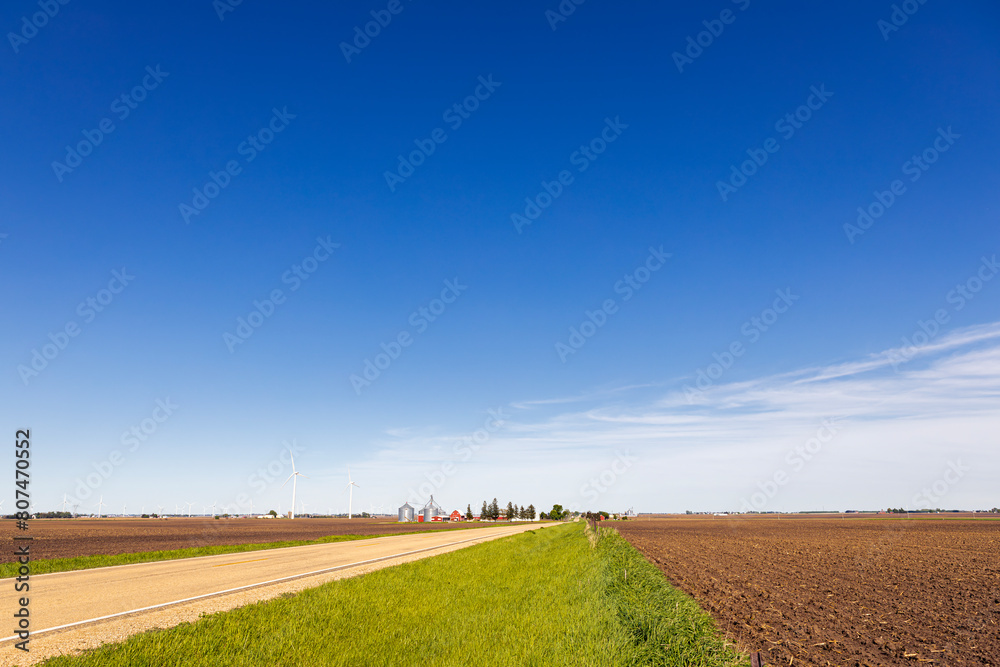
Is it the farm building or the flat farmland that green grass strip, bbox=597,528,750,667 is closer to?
the flat farmland

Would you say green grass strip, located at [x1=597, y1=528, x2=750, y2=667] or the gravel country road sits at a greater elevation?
the gravel country road

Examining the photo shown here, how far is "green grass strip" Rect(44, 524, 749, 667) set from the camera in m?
8.55

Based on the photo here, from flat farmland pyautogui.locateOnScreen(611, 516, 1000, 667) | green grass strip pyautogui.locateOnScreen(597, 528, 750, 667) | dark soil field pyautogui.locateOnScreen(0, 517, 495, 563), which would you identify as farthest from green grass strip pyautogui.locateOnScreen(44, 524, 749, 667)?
dark soil field pyautogui.locateOnScreen(0, 517, 495, 563)

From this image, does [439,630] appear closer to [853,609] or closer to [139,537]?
[853,609]

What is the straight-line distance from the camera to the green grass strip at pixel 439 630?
8.55 m

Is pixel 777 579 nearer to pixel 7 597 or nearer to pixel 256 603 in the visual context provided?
pixel 256 603

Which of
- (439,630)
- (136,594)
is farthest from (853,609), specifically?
(136,594)

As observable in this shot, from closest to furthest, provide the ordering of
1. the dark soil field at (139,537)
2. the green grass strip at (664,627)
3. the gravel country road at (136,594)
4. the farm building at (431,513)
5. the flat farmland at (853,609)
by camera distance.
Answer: the gravel country road at (136,594) < the green grass strip at (664,627) < the flat farmland at (853,609) < the dark soil field at (139,537) < the farm building at (431,513)

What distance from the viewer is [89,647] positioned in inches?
318

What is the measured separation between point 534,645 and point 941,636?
38.1ft

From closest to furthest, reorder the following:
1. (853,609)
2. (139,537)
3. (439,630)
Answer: (439,630), (853,609), (139,537)

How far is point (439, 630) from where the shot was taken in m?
10.9

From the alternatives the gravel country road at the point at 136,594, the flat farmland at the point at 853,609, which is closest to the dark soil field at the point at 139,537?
the gravel country road at the point at 136,594

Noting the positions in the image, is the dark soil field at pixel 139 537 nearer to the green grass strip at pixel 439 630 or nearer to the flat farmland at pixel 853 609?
the green grass strip at pixel 439 630
